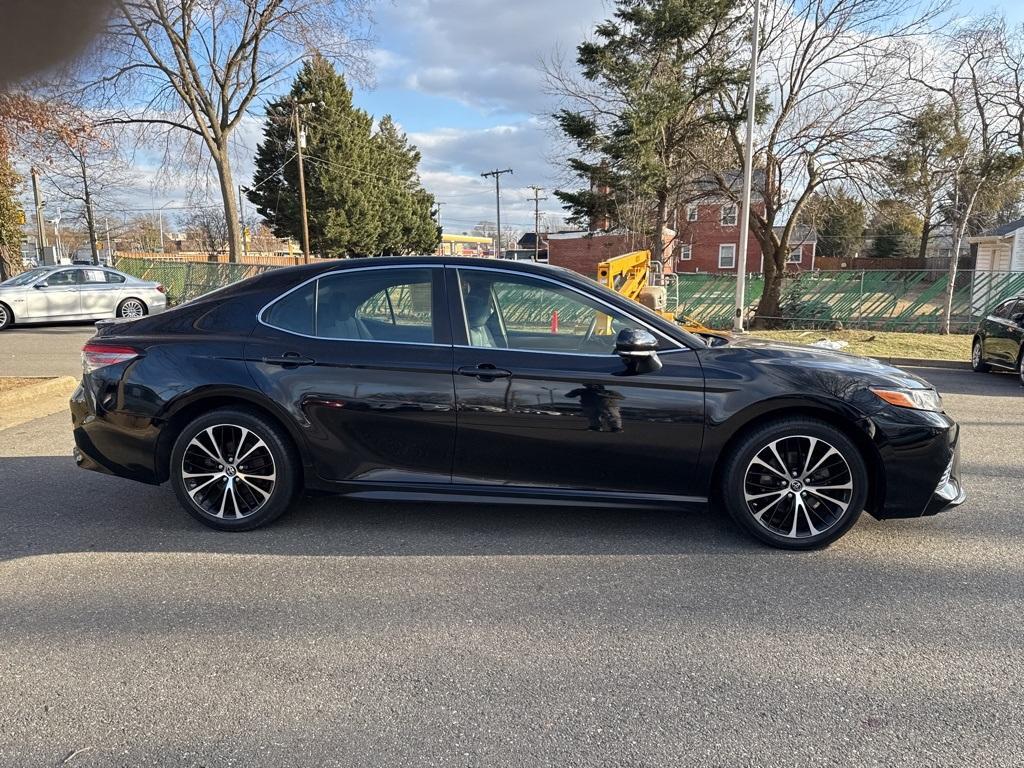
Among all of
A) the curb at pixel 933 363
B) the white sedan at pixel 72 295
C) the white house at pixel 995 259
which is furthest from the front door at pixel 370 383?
the white house at pixel 995 259

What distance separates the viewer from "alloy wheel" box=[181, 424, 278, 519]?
399 cm

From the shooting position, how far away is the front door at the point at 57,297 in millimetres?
15758

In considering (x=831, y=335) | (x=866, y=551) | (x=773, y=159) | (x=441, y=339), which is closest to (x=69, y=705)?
(x=441, y=339)

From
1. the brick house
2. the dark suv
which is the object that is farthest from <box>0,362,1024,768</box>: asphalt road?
the brick house

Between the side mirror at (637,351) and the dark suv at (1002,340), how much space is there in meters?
9.07

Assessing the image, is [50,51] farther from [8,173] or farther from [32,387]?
[8,173]

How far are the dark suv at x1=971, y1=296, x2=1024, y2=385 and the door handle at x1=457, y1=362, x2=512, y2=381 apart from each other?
31.6 feet

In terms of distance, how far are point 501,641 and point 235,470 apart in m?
2.04

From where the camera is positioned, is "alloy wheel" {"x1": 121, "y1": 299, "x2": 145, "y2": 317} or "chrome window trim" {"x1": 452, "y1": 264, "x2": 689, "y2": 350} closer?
"chrome window trim" {"x1": 452, "y1": 264, "x2": 689, "y2": 350}

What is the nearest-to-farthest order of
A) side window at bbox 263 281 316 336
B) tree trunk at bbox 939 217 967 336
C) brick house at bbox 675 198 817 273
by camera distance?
1. side window at bbox 263 281 316 336
2. tree trunk at bbox 939 217 967 336
3. brick house at bbox 675 198 817 273

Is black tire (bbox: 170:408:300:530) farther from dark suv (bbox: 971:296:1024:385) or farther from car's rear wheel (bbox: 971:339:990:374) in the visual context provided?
car's rear wheel (bbox: 971:339:990:374)

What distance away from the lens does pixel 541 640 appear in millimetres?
2893

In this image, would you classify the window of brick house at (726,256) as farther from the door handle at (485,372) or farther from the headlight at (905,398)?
the door handle at (485,372)

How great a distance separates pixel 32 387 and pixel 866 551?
8318 mm
